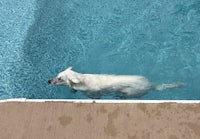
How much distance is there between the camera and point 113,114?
3264 millimetres

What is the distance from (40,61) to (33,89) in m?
0.59

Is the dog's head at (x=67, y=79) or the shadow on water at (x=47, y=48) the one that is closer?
the dog's head at (x=67, y=79)

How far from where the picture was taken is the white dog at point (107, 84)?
436 cm

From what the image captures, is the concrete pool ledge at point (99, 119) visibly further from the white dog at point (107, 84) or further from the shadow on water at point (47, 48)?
the shadow on water at point (47, 48)

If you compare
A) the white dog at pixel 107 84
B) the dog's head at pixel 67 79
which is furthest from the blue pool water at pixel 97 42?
the dog's head at pixel 67 79

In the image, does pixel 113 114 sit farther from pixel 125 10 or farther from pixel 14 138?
pixel 125 10

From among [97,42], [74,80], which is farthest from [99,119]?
[97,42]

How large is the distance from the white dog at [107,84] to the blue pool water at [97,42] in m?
0.21

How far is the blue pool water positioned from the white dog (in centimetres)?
21

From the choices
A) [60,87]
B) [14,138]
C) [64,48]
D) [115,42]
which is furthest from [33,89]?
[14,138]

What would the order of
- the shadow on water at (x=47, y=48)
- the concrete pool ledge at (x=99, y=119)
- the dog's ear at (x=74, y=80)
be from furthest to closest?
the shadow on water at (x=47, y=48)
the dog's ear at (x=74, y=80)
the concrete pool ledge at (x=99, y=119)

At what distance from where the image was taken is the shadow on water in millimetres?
5080

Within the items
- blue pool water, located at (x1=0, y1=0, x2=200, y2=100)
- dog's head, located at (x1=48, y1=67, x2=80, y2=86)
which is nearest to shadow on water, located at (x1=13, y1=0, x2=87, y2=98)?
blue pool water, located at (x1=0, y1=0, x2=200, y2=100)

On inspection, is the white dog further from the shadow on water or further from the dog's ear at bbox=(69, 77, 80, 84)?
the shadow on water
